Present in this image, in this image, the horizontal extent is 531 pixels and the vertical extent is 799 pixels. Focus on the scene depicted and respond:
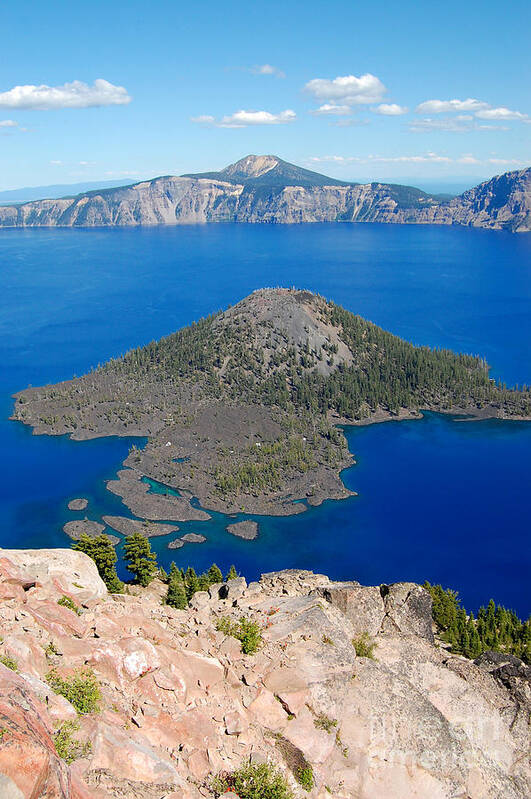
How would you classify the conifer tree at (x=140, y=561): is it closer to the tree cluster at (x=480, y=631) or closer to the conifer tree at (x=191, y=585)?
the conifer tree at (x=191, y=585)

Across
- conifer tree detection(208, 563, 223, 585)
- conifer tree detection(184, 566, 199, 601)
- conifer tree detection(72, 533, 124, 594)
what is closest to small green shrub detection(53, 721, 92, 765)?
conifer tree detection(72, 533, 124, 594)

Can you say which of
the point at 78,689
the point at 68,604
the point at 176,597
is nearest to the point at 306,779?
the point at 78,689

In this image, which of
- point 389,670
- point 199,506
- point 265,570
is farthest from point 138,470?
point 389,670

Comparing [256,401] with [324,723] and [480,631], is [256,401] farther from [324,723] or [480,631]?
[324,723]

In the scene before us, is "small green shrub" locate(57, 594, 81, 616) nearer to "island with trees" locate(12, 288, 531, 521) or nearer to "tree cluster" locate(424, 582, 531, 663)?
"tree cluster" locate(424, 582, 531, 663)

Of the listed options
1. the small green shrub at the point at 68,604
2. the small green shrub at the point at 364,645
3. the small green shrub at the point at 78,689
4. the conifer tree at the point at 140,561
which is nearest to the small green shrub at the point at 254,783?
the small green shrub at the point at 78,689

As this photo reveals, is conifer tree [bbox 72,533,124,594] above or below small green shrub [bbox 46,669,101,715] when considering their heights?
below

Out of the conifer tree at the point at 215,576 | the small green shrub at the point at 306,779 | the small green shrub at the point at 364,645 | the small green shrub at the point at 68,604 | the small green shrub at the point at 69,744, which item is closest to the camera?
the small green shrub at the point at 69,744
